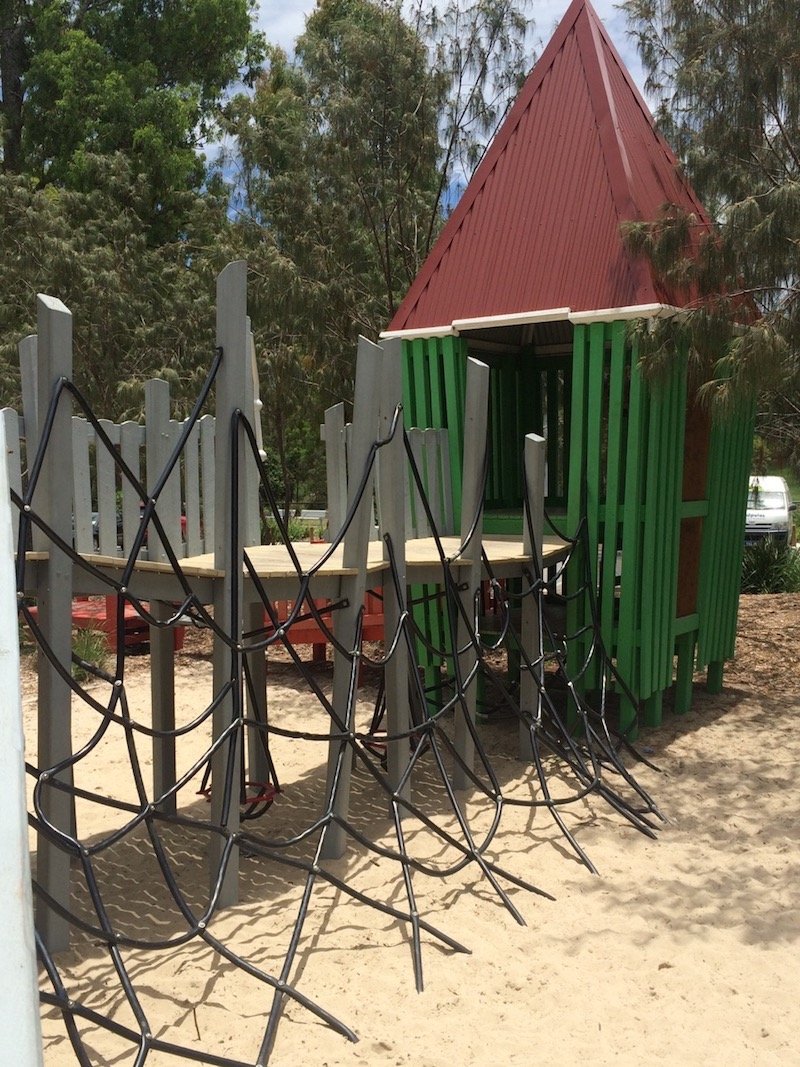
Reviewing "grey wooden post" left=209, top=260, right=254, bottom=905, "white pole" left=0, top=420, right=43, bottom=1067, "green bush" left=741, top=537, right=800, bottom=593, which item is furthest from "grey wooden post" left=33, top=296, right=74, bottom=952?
"green bush" left=741, top=537, right=800, bottom=593

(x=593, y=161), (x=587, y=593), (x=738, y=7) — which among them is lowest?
(x=587, y=593)

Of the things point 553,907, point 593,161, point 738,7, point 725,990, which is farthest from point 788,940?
point 738,7

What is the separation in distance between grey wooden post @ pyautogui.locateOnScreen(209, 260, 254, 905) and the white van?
1596cm

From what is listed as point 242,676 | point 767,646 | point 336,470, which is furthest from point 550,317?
point 767,646

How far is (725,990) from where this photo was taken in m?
3.51

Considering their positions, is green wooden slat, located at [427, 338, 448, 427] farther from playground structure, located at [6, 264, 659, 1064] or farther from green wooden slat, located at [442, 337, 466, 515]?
playground structure, located at [6, 264, 659, 1064]

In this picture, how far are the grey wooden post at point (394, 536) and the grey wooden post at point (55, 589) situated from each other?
5.17 ft

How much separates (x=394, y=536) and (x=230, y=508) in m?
1.11

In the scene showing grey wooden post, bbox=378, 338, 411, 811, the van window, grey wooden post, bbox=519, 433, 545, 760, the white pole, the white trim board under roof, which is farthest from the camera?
the van window

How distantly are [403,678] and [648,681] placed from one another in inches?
89.8

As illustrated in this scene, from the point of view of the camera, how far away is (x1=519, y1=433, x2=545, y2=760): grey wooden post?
590cm

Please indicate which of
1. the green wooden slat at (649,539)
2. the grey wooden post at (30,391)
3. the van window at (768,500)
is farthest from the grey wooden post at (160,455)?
the van window at (768,500)

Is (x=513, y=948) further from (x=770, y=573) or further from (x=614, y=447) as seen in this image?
(x=770, y=573)

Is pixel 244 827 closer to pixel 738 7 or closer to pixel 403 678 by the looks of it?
pixel 403 678
